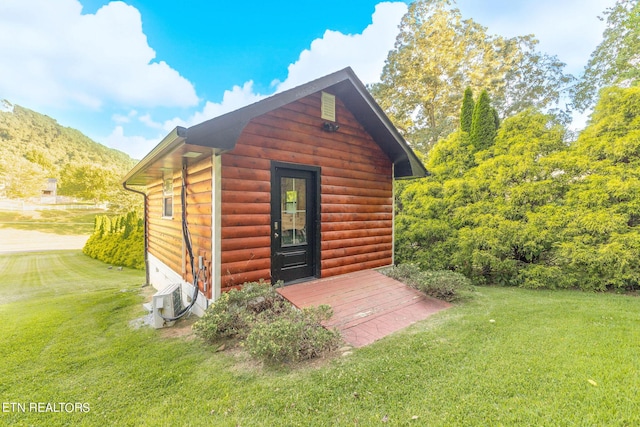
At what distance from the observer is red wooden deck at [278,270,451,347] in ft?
10.7

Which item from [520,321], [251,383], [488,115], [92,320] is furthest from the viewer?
[488,115]

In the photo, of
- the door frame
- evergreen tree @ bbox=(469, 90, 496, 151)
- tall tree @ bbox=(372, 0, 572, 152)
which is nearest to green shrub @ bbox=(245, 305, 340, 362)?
the door frame

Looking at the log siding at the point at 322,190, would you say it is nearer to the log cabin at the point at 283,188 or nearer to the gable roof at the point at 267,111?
the log cabin at the point at 283,188

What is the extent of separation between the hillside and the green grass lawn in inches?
988

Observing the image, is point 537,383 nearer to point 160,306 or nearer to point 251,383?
point 251,383

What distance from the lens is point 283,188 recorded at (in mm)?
4410

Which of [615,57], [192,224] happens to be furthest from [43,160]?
[615,57]

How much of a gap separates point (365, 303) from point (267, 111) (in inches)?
120

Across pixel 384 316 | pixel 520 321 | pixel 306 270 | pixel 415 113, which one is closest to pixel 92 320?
pixel 306 270

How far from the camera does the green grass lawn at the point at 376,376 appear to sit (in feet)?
6.14

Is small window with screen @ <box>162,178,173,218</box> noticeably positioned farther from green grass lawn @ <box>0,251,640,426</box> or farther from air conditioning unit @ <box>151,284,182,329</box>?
green grass lawn @ <box>0,251,640,426</box>

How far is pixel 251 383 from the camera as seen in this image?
2.33 m

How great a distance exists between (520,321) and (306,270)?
121 inches

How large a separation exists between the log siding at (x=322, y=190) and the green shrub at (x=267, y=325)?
0.41 metres
